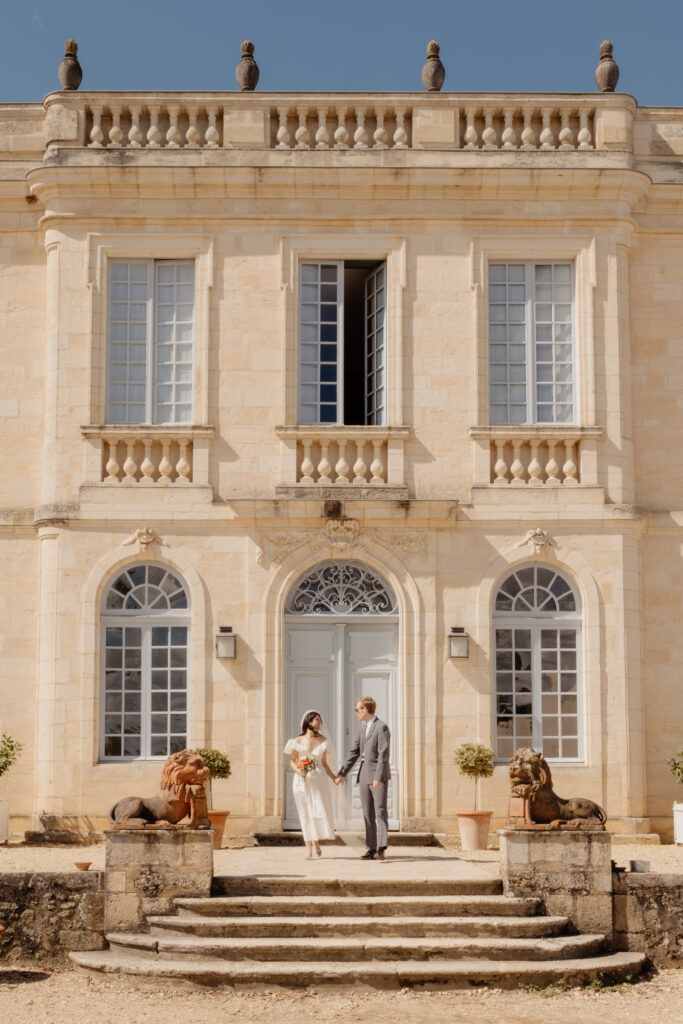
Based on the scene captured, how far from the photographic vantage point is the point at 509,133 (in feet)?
56.5

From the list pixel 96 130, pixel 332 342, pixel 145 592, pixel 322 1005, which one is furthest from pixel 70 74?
pixel 322 1005


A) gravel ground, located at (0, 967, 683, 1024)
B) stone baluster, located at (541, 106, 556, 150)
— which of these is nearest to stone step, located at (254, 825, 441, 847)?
Answer: gravel ground, located at (0, 967, 683, 1024)

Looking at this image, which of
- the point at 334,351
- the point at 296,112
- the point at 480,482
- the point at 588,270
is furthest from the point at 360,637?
the point at 296,112

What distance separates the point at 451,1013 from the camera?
10.4 m

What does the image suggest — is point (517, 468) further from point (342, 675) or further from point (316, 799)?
point (316, 799)

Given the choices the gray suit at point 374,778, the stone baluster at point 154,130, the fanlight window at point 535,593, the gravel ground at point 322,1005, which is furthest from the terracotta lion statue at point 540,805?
the stone baluster at point 154,130

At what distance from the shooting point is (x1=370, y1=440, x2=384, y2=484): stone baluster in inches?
661

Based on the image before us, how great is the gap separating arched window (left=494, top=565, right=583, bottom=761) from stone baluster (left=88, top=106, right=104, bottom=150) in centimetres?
670

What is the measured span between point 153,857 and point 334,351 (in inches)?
276

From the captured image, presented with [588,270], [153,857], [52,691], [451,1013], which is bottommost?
[451,1013]

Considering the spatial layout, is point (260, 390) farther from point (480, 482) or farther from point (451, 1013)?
point (451, 1013)

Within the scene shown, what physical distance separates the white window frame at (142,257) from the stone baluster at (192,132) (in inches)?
40.0

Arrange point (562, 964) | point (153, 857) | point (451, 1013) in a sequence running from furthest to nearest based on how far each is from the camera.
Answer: point (153, 857), point (562, 964), point (451, 1013)

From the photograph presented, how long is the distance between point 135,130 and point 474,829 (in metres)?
8.56
